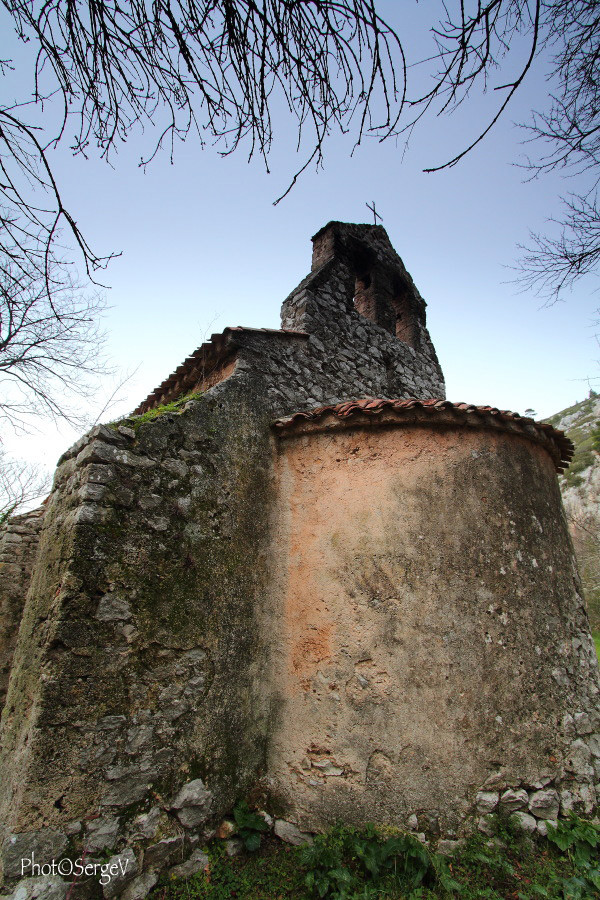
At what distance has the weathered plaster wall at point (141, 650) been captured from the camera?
3.00 metres

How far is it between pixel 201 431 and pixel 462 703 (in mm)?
3300

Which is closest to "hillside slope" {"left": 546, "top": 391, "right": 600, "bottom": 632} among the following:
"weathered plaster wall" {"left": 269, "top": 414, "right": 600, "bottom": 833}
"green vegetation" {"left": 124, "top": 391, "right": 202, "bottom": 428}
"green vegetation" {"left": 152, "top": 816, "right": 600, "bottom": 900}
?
"weathered plaster wall" {"left": 269, "top": 414, "right": 600, "bottom": 833}

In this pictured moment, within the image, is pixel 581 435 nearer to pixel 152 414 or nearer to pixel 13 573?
pixel 152 414

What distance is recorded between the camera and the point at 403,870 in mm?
3307

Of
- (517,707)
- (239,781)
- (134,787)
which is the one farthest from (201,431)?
(517,707)

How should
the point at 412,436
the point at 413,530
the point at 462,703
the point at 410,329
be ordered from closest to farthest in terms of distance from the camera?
the point at 462,703
the point at 413,530
the point at 412,436
the point at 410,329

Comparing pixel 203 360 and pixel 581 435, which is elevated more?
pixel 581 435

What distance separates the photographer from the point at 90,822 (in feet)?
9.85

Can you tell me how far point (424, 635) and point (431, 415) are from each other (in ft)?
6.59

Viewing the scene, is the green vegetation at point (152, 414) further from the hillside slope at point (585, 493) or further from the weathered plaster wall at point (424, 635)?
the hillside slope at point (585, 493)

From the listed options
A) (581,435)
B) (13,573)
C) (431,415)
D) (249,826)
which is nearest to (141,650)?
(249,826)

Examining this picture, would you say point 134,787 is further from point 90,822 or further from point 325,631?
point 325,631

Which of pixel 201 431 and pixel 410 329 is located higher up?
pixel 410 329

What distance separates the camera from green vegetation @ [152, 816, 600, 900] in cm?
315
